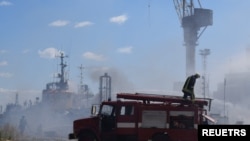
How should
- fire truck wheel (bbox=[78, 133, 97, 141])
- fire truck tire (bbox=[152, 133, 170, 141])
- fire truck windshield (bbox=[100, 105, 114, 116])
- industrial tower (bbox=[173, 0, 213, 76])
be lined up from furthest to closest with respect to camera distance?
industrial tower (bbox=[173, 0, 213, 76])
fire truck windshield (bbox=[100, 105, 114, 116])
fire truck wheel (bbox=[78, 133, 97, 141])
fire truck tire (bbox=[152, 133, 170, 141])

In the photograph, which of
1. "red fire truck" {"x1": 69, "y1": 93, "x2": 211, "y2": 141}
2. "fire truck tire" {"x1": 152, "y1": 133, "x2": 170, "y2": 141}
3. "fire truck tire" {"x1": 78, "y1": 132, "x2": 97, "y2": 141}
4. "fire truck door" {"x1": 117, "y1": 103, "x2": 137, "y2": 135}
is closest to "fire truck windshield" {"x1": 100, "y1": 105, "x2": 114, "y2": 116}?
"red fire truck" {"x1": 69, "y1": 93, "x2": 211, "y2": 141}

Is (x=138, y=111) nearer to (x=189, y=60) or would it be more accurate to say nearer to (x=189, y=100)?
(x=189, y=100)

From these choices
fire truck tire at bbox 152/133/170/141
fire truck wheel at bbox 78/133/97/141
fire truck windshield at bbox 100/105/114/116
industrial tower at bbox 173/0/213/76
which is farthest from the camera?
industrial tower at bbox 173/0/213/76

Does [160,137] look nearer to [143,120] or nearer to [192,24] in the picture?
[143,120]

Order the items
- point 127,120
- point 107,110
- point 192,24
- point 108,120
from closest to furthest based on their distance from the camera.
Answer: point 127,120 < point 108,120 < point 107,110 < point 192,24

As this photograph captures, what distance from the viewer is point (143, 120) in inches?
698

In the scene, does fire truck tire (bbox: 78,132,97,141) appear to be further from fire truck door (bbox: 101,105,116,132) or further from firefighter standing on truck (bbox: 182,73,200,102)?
firefighter standing on truck (bbox: 182,73,200,102)

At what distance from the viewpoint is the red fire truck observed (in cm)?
1773

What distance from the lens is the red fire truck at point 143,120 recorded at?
1773 centimetres

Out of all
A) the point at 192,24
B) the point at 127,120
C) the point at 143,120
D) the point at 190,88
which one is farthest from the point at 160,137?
the point at 192,24

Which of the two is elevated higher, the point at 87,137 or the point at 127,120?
the point at 127,120

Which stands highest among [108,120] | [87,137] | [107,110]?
[107,110]

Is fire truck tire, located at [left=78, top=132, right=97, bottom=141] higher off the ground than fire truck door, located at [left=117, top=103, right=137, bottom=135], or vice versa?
fire truck door, located at [left=117, top=103, right=137, bottom=135]

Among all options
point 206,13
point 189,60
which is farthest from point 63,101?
point 206,13
